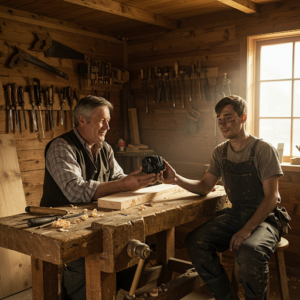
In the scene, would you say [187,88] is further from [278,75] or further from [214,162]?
[214,162]

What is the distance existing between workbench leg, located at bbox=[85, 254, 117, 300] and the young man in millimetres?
916

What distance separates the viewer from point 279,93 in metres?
4.23

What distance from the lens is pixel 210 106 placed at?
4586mm

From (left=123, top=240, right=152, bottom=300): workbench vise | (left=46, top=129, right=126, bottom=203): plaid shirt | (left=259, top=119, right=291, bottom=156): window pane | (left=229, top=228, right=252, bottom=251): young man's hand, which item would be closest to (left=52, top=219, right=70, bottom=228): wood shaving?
(left=123, top=240, right=152, bottom=300): workbench vise

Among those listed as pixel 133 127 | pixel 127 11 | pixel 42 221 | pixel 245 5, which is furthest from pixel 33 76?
pixel 42 221

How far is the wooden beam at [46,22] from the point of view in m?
3.98

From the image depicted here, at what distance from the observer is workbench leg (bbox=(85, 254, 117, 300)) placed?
1.87 m

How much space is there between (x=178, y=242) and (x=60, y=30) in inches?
120

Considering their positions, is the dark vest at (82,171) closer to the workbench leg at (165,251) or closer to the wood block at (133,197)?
the wood block at (133,197)

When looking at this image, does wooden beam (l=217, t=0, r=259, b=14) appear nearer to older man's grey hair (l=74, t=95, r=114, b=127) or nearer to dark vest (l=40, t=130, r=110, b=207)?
older man's grey hair (l=74, t=95, r=114, b=127)

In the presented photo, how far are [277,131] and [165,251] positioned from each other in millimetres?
1999

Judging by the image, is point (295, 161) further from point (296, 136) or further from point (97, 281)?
point (97, 281)

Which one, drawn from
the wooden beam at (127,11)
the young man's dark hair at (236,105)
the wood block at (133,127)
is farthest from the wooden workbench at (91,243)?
the wood block at (133,127)

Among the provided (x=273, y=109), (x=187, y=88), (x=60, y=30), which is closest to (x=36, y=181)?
(x=60, y=30)
